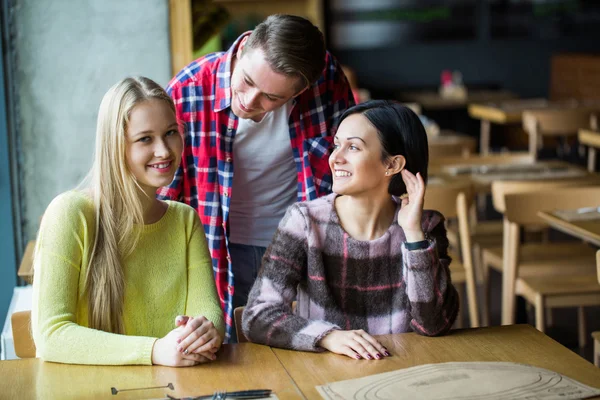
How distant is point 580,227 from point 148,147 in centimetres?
172

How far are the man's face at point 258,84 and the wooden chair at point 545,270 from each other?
1.53 metres

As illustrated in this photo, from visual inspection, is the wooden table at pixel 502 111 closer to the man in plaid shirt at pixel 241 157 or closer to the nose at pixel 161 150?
the man in plaid shirt at pixel 241 157

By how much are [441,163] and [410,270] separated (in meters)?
2.96

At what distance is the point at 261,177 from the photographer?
238cm

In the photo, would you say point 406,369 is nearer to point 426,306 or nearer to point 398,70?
point 426,306

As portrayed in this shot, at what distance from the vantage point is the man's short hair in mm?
1967

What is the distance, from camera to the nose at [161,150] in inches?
72.0

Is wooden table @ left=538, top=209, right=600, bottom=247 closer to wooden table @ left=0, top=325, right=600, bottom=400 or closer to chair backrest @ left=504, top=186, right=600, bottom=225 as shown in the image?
chair backrest @ left=504, top=186, right=600, bottom=225

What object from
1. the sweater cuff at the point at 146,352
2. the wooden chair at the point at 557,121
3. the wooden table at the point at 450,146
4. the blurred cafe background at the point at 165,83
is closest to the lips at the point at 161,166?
the sweater cuff at the point at 146,352

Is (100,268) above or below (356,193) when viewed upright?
below

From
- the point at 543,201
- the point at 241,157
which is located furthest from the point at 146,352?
the point at 543,201

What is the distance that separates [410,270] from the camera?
1829mm

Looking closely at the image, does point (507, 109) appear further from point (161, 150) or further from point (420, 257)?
point (161, 150)

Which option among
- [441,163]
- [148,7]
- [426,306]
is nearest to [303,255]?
[426,306]
